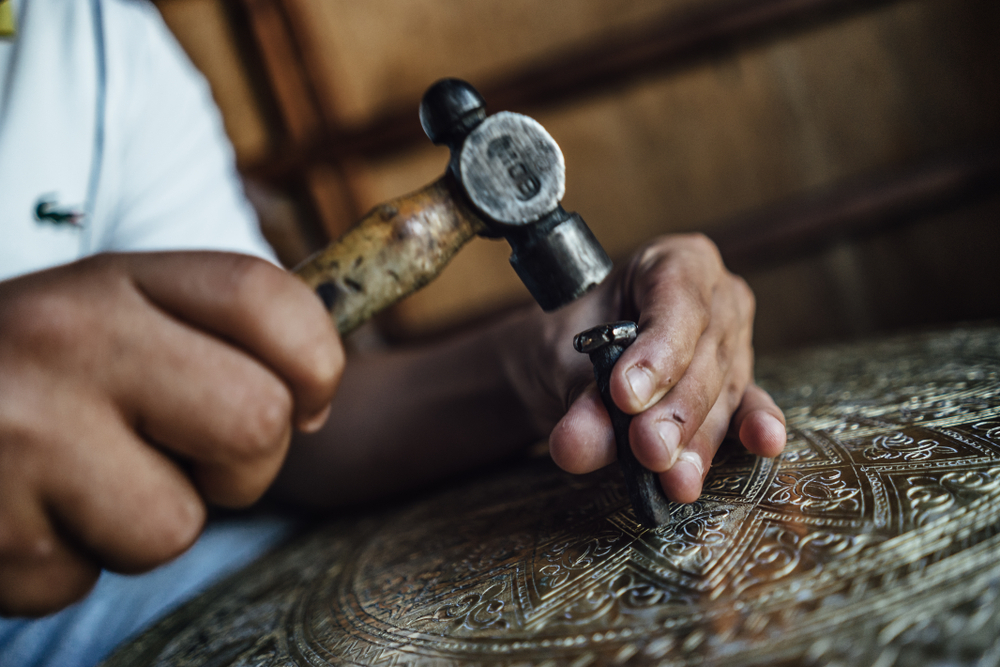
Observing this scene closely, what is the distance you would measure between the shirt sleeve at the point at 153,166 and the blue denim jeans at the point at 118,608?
0.54 meters

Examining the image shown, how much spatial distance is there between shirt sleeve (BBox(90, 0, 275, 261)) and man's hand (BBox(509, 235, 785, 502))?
2.26 feet

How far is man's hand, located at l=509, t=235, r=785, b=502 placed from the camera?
53cm

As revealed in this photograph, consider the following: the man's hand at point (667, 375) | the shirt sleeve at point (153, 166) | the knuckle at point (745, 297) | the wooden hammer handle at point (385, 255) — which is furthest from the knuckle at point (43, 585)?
the knuckle at point (745, 297)

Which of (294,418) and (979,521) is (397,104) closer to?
(294,418)

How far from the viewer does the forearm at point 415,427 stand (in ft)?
3.17

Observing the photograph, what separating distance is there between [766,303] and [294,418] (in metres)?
1.89

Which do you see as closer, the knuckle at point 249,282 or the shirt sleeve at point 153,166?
the knuckle at point 249,282

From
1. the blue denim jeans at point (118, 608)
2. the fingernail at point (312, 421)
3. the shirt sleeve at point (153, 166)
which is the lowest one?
the blue denim jeans at point (118, 608)

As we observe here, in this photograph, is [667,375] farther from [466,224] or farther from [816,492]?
[466,224]

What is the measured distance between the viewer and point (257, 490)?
0.64m

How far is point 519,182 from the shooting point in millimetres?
626

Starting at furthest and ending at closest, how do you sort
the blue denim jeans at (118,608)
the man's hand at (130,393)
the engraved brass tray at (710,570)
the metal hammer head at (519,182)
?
1. the blue denim jeans at (118,608)
2. the metal hammer head at (519,182)
3. the man's hand at (130,393)
4. the engraved brass tray at (710,570)

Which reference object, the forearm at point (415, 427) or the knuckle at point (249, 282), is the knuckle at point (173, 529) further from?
the forearm at point (415, 427)

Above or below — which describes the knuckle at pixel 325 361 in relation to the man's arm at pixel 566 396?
above
